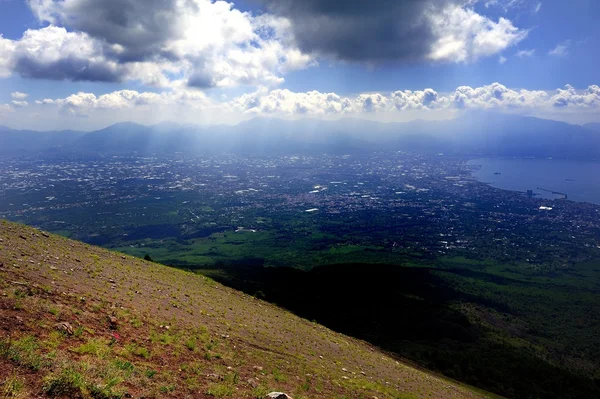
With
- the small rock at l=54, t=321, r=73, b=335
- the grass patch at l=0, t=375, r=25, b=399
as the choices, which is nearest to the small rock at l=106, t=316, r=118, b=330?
the small rock at l=54, t=321, r=73, b=335

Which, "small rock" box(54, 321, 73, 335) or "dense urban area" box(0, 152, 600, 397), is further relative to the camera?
"dense urban area" box(0, 152, 600, 397)

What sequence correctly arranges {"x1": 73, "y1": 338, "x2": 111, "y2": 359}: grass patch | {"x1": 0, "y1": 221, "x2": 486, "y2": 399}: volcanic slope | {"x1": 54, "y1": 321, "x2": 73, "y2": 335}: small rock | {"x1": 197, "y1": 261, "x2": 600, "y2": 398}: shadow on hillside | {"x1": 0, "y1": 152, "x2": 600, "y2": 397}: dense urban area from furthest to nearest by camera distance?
{"x1": 0, "y1": 152, "x2": 600, "y2": 397}: dense urban area < {"x1": 197, "y1": 261, "x2": 600, "y2": 398}: shadow on hillside < {"x1": 54, "y1": 321, "x2": 73, "y2": 335}: small rock < {"x1": 73, "y1": 338, "x2": 111, "y2": 359}: grass patch < {"x1": 0, "y1": 221, "x2": 486, "y2": 399}: volcanic slope

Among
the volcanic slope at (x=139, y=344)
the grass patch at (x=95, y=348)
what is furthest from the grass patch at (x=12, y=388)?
the grass patch at (x=95, y=348)

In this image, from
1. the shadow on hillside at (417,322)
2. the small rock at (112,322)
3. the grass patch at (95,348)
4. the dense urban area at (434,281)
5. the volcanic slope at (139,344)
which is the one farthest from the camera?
the dense urban area at (434,281)

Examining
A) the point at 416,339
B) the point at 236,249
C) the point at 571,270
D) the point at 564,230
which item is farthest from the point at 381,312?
the point at 564,230

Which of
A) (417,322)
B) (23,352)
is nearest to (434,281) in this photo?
(417,322)

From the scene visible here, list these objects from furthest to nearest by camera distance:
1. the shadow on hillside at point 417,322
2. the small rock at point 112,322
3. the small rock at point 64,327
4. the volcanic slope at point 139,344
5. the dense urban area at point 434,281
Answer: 1. the dense urban area at point 434,281
2. the shadow on hillside at point 417,322
3. the small rock at point 112,322
4. the small rock at point 64,327
5. the volcanic slope at point 139,344

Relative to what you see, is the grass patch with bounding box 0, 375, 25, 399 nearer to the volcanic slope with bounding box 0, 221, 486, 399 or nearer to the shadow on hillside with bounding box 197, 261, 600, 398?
the volcanic slope with bounding box 0, 221, 486, 399

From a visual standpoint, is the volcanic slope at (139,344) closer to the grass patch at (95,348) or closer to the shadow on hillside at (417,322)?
the grass patch at (95,348)
